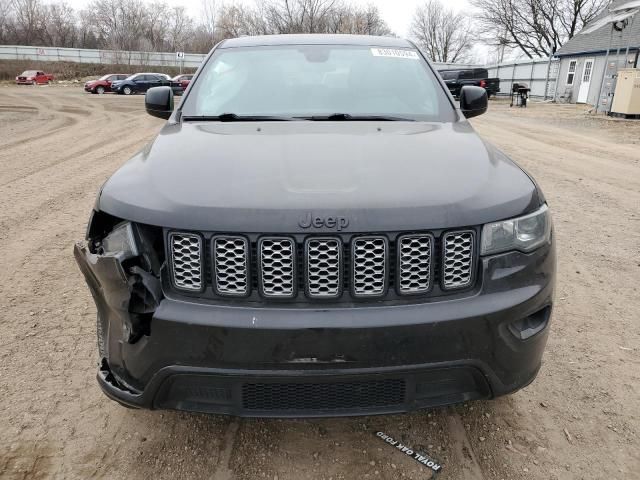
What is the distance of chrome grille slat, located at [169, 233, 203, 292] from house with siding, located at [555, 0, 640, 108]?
27.7 m

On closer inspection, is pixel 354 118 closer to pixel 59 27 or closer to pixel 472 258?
pixel 472 258

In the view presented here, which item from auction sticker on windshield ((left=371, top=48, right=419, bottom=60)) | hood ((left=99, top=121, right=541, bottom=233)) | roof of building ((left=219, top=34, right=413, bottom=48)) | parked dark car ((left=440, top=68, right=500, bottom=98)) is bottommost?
parked dark car ((left=440, top=68, right=500, bottom=98))

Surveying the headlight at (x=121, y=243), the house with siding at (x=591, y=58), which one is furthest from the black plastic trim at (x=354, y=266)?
the house with siding at (x=591, y=58)

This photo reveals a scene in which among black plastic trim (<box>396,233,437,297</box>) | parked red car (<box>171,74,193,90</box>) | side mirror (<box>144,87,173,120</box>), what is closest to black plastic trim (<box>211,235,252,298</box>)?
black plastic trim (<box>396,233,437,297</box>)

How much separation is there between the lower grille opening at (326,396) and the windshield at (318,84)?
5.28 ft

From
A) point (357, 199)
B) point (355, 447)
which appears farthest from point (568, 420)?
point (357, 199)

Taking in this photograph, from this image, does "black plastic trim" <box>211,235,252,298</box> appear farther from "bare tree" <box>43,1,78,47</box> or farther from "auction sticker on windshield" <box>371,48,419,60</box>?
"bare tree" <box>43,1,78,47</box>

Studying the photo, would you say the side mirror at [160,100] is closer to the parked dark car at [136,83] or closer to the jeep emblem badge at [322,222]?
the jeep emblem badge at [322,222]

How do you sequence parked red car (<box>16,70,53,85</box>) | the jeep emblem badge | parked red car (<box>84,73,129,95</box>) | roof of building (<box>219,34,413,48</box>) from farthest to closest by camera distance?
parked red car (<box>16,70,53,85</box>), parked red car (<box>84,73,129,95</box>), roof of building (<box>219,34,413,48</box>), the jeep emblem badge

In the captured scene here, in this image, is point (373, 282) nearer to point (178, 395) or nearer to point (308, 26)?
point (178, 395)

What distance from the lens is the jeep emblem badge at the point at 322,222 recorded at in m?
1.69

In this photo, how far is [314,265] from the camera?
1724 mm

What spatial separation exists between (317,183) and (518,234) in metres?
0.75

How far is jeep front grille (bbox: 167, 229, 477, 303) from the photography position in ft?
5.63
